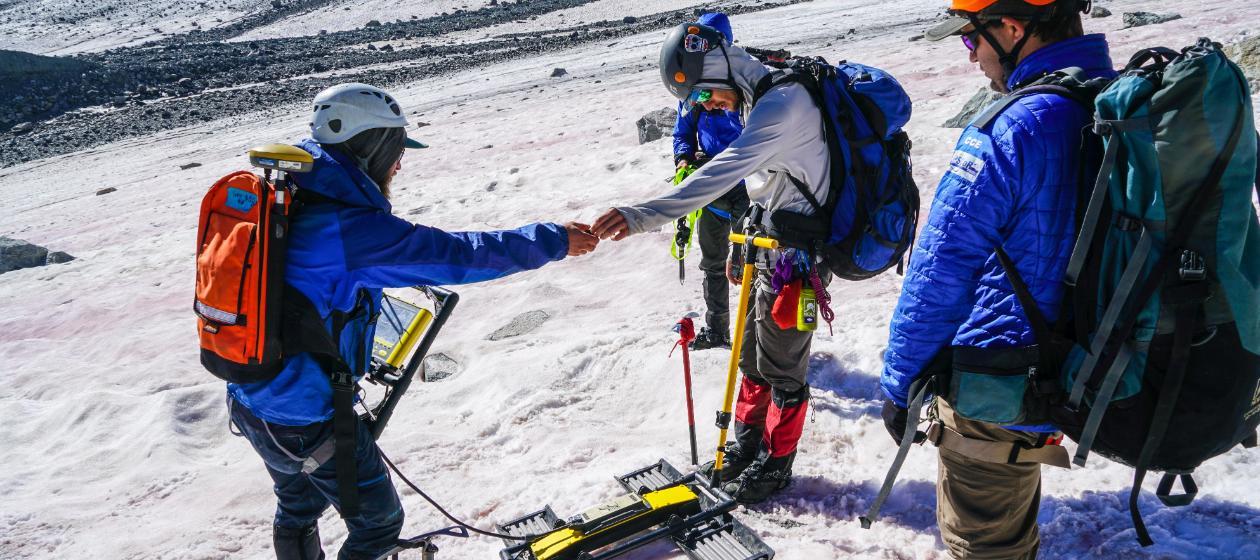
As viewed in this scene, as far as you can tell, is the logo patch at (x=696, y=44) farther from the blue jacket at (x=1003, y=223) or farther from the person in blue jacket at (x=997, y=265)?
the blue jacket at (x=1003, y=223)

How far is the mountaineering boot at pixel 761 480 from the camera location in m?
4.10

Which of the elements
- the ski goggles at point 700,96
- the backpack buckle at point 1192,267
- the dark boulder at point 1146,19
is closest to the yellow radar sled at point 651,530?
the ski goggles at point 700,96

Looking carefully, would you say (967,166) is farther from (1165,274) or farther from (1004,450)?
(1004,450)

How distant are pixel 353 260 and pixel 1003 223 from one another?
2031mm

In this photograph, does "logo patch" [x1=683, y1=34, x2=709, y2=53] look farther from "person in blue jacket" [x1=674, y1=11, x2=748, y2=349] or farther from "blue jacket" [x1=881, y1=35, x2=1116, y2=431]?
"person in blue jacket" [x1=674, y1=11, x2=748, y2=349]

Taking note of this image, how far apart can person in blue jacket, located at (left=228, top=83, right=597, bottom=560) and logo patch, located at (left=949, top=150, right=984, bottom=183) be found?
1.53 meters

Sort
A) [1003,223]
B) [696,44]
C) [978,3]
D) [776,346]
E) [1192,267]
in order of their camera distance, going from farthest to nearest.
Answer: [776,346] < [696,44] < [978,3] < [1003,223] < [1192,267]

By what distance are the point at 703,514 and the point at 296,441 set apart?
69.9 inches

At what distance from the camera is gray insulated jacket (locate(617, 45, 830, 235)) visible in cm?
335

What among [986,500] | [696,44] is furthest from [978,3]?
[696,44]

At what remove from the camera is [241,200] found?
2.81 m

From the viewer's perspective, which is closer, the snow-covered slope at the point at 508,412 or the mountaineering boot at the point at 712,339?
the snow-covered slope at the point at 508,412

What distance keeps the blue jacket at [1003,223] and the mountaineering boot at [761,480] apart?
1.81 meters

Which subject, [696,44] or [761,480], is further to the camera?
[761,480]
